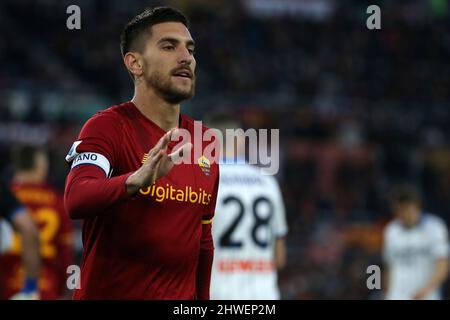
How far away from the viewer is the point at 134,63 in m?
3.62

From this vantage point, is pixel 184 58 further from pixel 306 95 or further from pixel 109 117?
pixel 306 95

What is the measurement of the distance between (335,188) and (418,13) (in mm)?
12318

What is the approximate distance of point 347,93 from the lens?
24.0 meters

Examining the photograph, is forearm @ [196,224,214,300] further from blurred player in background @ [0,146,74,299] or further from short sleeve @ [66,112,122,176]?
blurred player in background @ [0,146,74,299]

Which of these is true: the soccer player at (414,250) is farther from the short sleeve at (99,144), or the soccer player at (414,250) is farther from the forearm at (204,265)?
the short sleeve at (99,144)

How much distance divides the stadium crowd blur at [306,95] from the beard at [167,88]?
1131 cm

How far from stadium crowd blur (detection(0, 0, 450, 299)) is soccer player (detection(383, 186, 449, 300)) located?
230 inches

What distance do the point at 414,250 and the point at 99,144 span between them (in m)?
5.99

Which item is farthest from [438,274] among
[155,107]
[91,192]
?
[91,192]

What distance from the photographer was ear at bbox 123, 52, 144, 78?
11.8ft

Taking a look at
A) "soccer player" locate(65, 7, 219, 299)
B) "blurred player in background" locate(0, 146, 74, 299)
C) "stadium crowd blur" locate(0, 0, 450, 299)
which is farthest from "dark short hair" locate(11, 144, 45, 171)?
"stadium crowd blur" locate(0, 0, 450, 299)

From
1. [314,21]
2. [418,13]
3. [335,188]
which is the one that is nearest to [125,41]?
[335,188]
